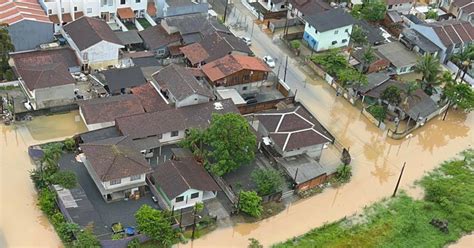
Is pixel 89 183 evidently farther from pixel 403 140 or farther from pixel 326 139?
pixel 403 140

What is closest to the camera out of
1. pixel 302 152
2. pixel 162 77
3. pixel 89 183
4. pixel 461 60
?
pixel 89 183

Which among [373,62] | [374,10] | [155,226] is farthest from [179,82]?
[374,10]

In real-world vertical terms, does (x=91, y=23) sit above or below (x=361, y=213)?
above

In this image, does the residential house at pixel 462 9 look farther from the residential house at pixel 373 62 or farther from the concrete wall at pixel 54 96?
the concrete wall at pixel 54 96

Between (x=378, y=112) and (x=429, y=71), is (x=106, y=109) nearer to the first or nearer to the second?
(x=378, y=112)

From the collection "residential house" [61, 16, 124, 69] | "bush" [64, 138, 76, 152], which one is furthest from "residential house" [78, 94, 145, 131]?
"residential house" [61, 16, 124, 69]

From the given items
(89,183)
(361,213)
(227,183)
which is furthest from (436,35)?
(89,183)

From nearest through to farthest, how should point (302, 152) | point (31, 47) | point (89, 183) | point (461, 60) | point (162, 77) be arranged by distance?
1. point (89, 183)
2. point (302, 152)
3. point (162, 77)
4. point (31, 47)
5. point (461, 60)

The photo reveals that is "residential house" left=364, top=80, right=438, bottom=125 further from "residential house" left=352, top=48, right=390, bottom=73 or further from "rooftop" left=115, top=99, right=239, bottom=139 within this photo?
"rooftop" left=115, top=99, right=239, bottom=139
